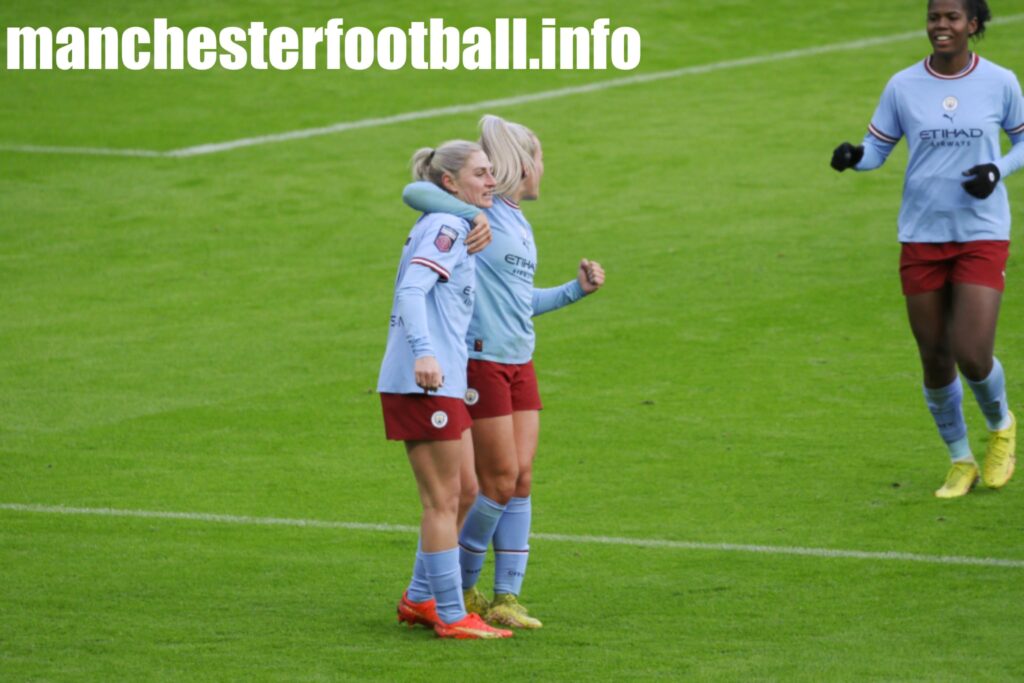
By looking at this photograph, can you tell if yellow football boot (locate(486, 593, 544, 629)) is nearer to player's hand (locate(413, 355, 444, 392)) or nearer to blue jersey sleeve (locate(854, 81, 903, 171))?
player's hand (locate(413, 355, 444, 392))

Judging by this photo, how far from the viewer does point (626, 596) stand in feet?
28.1

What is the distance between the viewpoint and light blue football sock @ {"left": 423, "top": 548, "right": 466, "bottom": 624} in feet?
25.0

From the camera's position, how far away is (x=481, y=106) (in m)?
26.0

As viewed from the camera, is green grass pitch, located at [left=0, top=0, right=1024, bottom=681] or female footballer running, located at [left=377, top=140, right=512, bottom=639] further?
green grass pitch, located at [left=0, top=0, right=1024, bottom=681]

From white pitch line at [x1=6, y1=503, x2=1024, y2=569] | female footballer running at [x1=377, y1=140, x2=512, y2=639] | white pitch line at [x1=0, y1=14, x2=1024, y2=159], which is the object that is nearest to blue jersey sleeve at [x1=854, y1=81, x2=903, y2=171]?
white pitch line at [x1=6, y1=503, x2=1024, y2=569]

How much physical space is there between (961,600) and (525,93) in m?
19.2

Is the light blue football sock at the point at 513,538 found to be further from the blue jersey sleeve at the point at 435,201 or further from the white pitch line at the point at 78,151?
the white pitch line at the point at 78,151

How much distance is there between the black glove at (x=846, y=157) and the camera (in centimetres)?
1004

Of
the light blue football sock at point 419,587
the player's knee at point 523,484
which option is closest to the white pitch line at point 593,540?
the player's knee at point 523,484

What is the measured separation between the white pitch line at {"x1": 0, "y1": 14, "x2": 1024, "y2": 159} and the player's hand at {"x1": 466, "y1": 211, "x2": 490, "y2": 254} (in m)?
16.3

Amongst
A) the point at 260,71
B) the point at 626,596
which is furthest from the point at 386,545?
the point at 260,71

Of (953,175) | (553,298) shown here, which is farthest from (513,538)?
(953,175)

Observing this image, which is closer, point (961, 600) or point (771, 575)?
point (961, 600)

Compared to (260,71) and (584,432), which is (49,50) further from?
(584,432)
